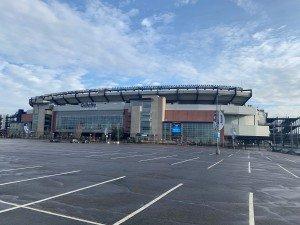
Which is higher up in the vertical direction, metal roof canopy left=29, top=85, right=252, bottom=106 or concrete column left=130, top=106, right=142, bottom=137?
metal roof canopy left=29, top=85, right=252, bottom=106

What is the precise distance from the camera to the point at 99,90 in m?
158

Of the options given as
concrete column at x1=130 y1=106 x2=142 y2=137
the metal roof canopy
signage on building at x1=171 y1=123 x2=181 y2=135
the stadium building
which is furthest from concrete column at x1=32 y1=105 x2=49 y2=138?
signage on building at x1=171 y1=123 x2=181 y2=135

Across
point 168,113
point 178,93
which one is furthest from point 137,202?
point 178,93

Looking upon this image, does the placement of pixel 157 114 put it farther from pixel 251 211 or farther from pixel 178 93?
pixel 251 211

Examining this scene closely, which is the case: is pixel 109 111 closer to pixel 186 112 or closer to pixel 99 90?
pixel 99 90

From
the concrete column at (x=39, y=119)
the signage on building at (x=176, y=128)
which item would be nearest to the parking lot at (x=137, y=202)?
the signage on building at (x=176, y=128)

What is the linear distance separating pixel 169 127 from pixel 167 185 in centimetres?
12663

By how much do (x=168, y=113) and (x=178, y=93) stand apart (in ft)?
29.1

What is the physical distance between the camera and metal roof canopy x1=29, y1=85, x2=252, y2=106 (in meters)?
140

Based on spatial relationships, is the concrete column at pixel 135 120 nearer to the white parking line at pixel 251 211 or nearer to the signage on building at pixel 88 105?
the signage on building at pixel 88 105

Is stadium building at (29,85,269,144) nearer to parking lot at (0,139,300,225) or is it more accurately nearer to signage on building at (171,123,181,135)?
signage on building at (171,123,181,135)

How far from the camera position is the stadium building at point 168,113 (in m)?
Result: 139

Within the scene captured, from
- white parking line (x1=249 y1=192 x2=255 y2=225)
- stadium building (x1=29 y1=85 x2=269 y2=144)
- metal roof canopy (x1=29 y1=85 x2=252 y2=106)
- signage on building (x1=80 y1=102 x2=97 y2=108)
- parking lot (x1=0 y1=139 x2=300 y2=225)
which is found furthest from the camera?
signage on building (x1=80 y1=102 x2=97 y2=108)

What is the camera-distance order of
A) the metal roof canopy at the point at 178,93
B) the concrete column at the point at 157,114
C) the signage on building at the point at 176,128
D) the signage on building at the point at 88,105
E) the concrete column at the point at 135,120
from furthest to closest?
1. the signage on building at the point at 88,105
2. the concrete column at the point at 135,120
3. the metal roof canopy at the point at 178,93
4. the concrete column at the point at 157,114
5. the signage on building at the point at 176,128
